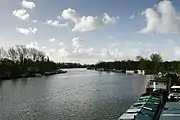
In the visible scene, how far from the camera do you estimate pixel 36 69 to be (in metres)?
142

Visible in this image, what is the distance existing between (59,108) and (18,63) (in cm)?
9717

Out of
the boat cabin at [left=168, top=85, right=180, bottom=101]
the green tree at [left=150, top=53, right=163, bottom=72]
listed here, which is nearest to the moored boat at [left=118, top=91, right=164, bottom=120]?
the boat cabin at [left=168, top=85, right=180, bottom=101]

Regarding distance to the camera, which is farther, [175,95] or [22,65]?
[22,65]

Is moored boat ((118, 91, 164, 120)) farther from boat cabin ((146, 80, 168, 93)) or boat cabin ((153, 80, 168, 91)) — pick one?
boat cabin ((153, 80, 168, 91))

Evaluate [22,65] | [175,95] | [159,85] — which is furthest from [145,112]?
[22,65]

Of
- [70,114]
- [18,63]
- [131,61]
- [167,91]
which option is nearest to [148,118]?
[70,114]

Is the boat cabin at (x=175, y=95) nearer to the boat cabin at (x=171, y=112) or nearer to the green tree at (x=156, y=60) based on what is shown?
the boat cabin at (x=171, y=112)

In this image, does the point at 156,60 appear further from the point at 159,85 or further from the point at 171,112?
the point at 171,112

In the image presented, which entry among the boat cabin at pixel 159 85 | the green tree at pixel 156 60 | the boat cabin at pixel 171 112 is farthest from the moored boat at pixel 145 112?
the green tree at pixel 156 60

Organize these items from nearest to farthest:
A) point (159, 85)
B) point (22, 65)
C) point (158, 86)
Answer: point (158, 86), point (159, 85), point (22, 65)

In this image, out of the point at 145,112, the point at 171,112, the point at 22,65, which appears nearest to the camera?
Answer: the point at 171,112

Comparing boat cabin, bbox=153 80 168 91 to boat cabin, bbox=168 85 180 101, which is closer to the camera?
Answer: boat cabin, bbox=168 85 180 101

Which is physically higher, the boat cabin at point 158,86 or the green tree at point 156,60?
the green tree at point 156,60

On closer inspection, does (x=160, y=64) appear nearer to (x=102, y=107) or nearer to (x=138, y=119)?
(x=102, y=107)
